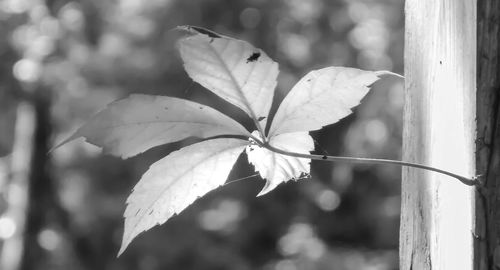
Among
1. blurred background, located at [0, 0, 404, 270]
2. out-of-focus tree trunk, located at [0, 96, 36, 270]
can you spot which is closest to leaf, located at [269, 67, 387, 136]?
blurred background, located at [0, 0, 404, 270]

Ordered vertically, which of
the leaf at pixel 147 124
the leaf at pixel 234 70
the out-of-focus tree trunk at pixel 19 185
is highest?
the leaf at pixel 234 70

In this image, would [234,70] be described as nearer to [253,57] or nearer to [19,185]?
[253,57]

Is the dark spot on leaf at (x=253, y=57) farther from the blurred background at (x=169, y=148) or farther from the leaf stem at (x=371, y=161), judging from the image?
the blurred background at (x=169, y=148)

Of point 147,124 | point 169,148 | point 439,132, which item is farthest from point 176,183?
point 169,148

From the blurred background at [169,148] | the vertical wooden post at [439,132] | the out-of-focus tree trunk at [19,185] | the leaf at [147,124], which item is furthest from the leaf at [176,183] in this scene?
the out-of-focus tree trunk at [19,185]

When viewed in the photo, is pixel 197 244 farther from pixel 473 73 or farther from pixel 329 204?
pixel 473 73

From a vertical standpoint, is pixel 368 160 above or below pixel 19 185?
above
